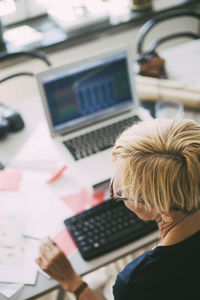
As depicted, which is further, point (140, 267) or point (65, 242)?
point (65, 242)

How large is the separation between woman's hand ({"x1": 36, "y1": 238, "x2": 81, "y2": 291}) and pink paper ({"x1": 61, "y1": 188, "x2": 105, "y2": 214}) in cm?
20

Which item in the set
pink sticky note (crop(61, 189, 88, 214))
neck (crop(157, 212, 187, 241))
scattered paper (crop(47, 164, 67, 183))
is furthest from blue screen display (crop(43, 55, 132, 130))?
neck (crop(157, 212, 187, 241))

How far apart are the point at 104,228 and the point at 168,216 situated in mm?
341

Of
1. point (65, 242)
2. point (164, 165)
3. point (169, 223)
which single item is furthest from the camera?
Answer: point (65, 242)

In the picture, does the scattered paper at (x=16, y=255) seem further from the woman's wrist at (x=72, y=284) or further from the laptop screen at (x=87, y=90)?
the laptop screen at (x=87, y=90)

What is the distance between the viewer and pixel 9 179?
1.35m

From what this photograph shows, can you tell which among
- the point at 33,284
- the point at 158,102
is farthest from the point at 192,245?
the point at 158,102

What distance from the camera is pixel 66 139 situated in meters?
1.41

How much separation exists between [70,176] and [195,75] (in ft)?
2.70

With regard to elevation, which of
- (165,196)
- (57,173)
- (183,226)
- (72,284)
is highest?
(165,196)

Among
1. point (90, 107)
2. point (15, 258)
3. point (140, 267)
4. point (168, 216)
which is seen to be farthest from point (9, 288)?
point (90, 107)

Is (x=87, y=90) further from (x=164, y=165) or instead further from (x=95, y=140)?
(x=164, y=165)

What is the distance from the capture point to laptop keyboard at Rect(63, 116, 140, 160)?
135cm

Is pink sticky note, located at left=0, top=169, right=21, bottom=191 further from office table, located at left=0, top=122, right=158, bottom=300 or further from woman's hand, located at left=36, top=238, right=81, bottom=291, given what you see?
woman's hand, located at left=36, top=238, right=81, bottom=291
